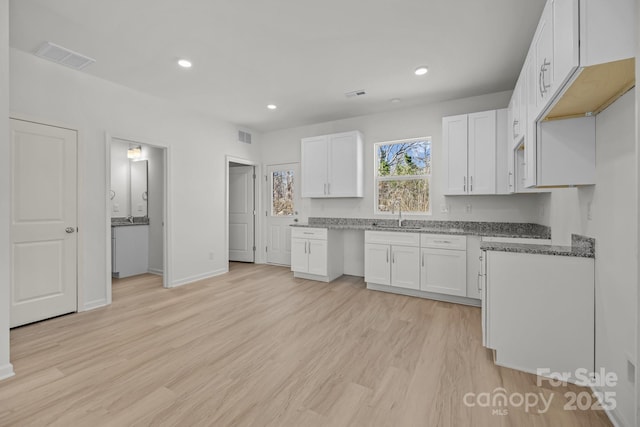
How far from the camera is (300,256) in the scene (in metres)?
4.75

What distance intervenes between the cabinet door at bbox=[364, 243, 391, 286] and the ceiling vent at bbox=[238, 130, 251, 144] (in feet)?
10.4

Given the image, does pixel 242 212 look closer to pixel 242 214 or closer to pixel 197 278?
pixel 242 214

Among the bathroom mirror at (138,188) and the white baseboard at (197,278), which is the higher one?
the bathroom mirror at (138,188)

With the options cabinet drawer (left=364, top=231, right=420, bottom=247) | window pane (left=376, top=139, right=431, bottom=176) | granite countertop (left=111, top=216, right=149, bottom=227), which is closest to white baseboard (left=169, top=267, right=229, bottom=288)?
granite countertop (left=111, top=216, right=149, bottom=227)

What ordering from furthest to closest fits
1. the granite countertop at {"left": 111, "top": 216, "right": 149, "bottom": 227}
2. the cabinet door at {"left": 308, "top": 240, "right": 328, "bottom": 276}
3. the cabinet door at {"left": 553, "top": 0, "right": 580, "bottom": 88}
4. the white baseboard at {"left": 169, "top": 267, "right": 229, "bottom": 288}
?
the granite countertop at {"left": 111, "top": 216, "right": 149, "bottom": 227} → the cabinet door at {"left": 308, "top": 240, "right": 328, "bottom": 276} → the white baseboard at {"left": 169, "top": 267, "right": 229, "bottom": 288} → the cabinet door at {"left": 553, "top": 0, "right": 580, "bottom": 88}

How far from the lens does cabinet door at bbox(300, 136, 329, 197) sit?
4863 millimetres

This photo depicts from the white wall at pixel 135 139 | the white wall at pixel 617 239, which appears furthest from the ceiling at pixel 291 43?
the white wall at pixel 617 239

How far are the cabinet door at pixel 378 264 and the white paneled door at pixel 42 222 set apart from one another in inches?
141

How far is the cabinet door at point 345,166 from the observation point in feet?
15.1

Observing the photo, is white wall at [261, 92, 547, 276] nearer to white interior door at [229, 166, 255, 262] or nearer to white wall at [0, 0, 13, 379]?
white interior door at [229, 166, 255, 262]

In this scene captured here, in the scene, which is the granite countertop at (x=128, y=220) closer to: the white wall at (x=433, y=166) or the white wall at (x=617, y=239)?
the white wall at (x=433, y=166)

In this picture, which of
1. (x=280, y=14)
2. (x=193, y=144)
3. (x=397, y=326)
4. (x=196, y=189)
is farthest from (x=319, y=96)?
(x=397, y=326)

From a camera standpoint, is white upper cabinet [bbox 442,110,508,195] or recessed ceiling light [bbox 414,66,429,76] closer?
recessed ceiling light [bbox 414,66,429,76]

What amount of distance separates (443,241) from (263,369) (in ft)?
8.52
